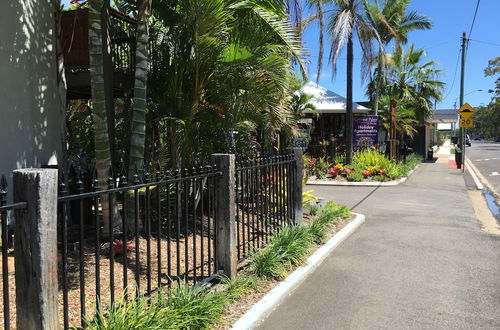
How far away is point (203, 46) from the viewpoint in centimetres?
628

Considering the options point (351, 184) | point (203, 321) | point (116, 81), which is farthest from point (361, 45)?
point (203, 321)

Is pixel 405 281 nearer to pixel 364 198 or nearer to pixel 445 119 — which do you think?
pixel 364 198

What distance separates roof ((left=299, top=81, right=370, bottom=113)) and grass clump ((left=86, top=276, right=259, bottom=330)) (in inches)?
716

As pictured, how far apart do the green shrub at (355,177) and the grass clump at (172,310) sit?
487 inches

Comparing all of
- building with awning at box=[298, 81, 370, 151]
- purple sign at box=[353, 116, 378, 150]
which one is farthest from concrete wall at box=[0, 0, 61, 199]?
purple sign at box=[353, 116, 378, 150]

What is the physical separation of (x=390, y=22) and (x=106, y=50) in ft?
58.7

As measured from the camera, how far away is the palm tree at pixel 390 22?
1783 cm

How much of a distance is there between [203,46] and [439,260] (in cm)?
430

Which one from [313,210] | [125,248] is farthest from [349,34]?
[125,248]

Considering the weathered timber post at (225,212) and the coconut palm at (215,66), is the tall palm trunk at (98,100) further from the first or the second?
the weathered timber post at (225,212)

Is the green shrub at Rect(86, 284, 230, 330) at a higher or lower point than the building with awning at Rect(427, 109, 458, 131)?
lower

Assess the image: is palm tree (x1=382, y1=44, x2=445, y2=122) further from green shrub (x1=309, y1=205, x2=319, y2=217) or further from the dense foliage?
green shrub (x1=309, y1=205, x2=319, y2=217)

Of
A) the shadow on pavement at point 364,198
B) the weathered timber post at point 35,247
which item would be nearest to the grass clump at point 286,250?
the weathered timber post at point 35,247

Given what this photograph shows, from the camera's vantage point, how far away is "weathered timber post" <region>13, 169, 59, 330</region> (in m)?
2.55
